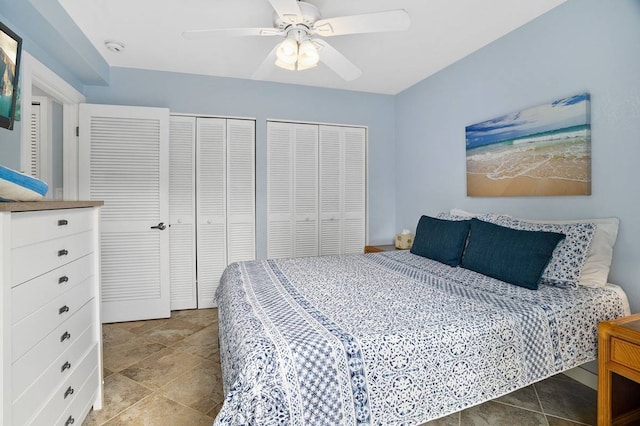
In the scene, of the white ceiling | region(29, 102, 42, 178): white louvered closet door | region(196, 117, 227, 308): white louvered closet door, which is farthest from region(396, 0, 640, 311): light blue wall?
region(29, 102, 42, 178): white louvered closet door

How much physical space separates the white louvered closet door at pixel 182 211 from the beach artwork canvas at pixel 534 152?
280 cm

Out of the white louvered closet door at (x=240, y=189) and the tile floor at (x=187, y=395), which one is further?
the white louvered closet door at (x=240, y=189)

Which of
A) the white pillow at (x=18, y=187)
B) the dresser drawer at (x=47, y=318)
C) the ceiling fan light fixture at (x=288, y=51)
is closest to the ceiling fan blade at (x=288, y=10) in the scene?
the ceiling fan light fixture at (x=288, y=51)

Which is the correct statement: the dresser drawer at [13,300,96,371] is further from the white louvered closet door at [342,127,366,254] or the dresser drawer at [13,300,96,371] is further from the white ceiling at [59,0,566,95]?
the white louvered closet door at [342,127,366,254]

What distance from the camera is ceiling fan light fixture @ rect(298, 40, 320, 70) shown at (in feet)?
6.63

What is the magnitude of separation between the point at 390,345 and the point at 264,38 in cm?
255

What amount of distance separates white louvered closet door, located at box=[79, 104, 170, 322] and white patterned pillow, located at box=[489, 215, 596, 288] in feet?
10.6

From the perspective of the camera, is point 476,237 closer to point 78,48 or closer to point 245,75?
point 245,75

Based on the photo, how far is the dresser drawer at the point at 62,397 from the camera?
1141 millimetres

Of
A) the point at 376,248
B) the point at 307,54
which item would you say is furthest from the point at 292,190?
the point at 307,54

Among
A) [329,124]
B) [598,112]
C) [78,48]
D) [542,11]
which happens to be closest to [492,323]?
[598,112]

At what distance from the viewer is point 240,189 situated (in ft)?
12.0

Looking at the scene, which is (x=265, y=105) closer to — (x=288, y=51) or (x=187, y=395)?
(x=288, y=51)

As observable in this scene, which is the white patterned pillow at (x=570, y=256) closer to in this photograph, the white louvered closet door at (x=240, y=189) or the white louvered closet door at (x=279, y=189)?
the white louvered closet door at (x=279, y=189)
